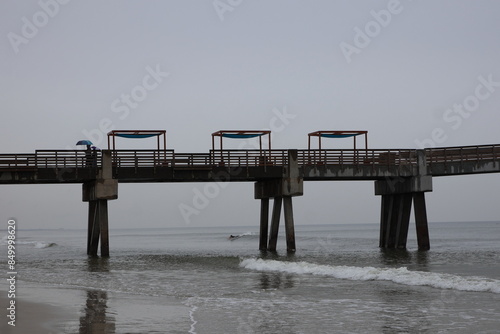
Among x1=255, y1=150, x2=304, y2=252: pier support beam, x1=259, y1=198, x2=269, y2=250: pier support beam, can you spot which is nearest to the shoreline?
x1=255, y1=150, x2=304, y2=252: pier support beam

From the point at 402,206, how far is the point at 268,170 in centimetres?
831

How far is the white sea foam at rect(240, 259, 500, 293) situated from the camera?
65.0ft

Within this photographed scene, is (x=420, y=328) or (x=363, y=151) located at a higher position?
(x=363, y=151)

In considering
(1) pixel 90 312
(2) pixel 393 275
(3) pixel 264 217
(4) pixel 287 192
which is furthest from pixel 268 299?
(3) pixel 264 217

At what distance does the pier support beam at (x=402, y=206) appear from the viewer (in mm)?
37375

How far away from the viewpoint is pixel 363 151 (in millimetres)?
37438

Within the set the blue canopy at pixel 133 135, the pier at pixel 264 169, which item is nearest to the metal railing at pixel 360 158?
the pier at pixel 264 169

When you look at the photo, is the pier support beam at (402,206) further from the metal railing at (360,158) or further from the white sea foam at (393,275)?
the white sea foam at (393,275)

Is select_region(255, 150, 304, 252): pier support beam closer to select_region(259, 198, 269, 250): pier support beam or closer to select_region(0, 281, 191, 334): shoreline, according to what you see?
select_region(259, 198, 269, 250): pier support beam

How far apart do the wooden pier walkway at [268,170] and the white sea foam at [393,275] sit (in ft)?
24.1

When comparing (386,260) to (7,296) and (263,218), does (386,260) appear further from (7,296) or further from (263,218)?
(7,296)

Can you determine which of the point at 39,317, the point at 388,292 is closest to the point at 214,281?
the point at 388,292

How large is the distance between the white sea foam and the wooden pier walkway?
7.34 m

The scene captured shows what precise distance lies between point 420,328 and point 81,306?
763cm
